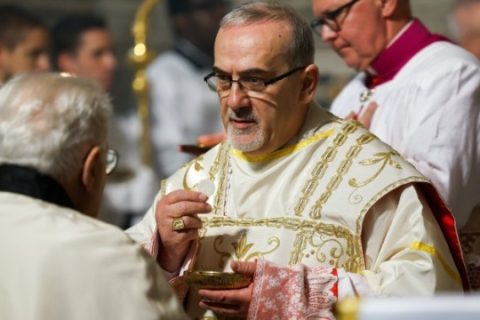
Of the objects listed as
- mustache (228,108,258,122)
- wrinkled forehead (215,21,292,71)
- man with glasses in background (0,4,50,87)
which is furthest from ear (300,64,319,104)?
man with glasses in background (0,4,50,87)

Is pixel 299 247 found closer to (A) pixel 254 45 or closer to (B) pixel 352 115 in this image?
(A) pixel 254 45

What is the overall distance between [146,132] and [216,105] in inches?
20.6

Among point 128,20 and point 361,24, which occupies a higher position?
point 361,24

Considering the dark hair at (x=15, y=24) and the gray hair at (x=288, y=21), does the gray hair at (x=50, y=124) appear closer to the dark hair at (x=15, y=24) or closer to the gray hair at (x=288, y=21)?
the gray hair at (x=288, y=21)

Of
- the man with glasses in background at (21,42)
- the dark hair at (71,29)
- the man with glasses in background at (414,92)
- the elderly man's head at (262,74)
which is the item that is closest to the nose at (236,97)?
the elderly man's head at (262,74)

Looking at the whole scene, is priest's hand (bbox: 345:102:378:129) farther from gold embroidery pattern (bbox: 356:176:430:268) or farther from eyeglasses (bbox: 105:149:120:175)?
eyeglasses (bbox: 105:149:120:175)

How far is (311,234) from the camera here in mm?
4594

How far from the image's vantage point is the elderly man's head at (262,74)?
4.69 meters

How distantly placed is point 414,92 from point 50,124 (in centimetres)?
208

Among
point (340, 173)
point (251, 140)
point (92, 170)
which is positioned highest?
point (92, 170)

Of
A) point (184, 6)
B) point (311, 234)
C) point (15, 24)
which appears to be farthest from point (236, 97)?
point (184, 6)

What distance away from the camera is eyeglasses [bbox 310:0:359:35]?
18.6 ft

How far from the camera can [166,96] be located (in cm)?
1006

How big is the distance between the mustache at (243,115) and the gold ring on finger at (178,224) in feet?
1.34
